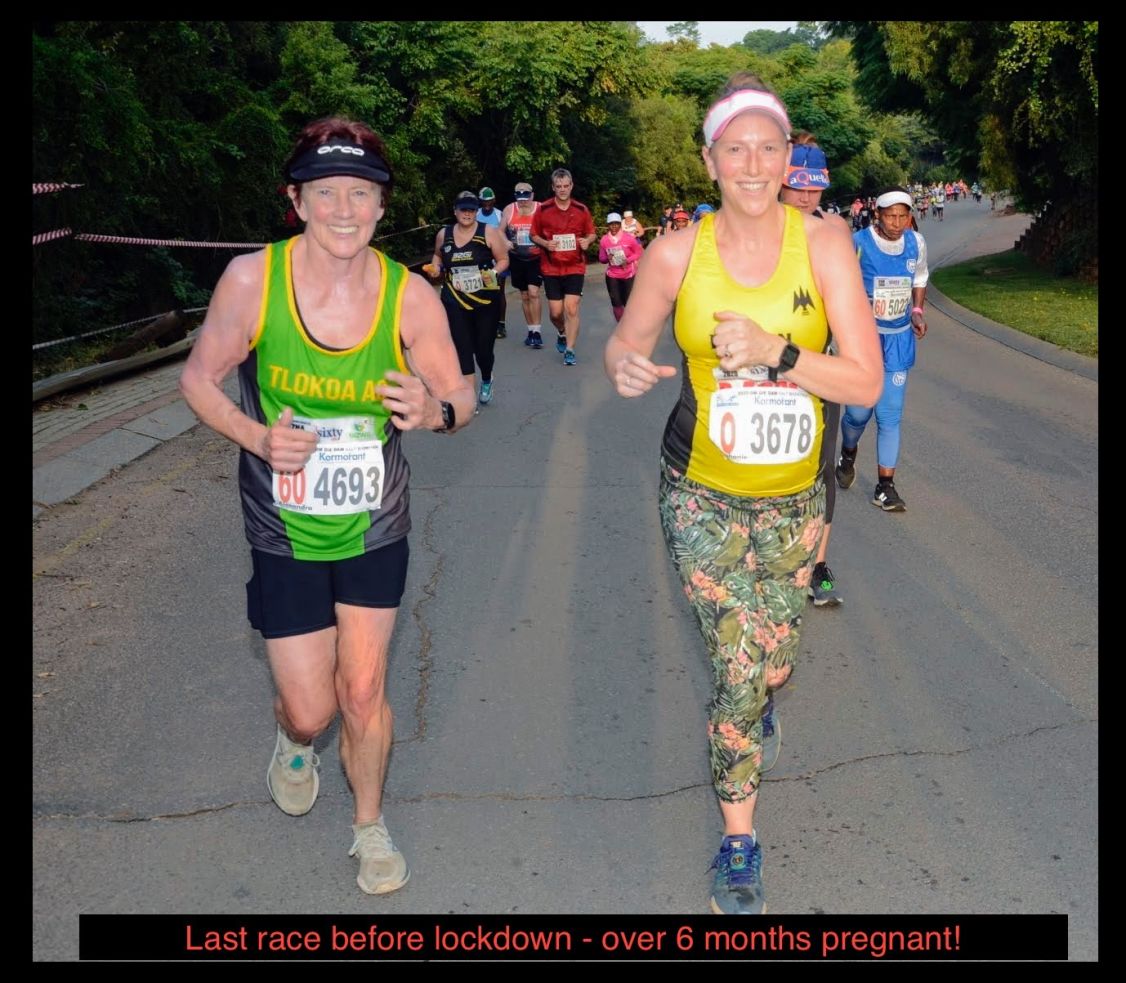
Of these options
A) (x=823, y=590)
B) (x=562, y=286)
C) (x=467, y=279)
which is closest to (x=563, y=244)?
(x=562, y=286)

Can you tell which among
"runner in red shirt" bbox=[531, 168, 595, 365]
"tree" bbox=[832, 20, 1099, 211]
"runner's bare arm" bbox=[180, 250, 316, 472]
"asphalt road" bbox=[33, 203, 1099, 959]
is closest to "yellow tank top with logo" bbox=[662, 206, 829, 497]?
"runner's bare arm" bbox=[180, 250, 316, 472]

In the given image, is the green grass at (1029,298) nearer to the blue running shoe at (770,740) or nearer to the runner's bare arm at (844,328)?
the blue running shoe at (770,740)

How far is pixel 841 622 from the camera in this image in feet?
19.0

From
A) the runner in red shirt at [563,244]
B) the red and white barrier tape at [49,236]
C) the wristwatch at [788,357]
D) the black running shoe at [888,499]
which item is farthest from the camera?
the runner in red shirt at [563,244]

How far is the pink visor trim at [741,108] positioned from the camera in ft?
11.3

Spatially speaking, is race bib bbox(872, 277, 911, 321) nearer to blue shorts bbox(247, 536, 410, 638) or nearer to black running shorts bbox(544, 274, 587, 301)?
blue shorts bbox(247, 536, 410, 638)

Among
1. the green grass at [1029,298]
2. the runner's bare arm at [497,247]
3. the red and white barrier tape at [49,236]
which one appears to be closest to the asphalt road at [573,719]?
the runner's bare arm at [497,247]

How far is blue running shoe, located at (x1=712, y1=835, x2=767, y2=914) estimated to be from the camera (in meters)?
3.50

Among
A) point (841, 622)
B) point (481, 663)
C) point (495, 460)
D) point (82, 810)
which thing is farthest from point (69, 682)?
point (495, 460)

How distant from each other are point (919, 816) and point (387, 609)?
175cm

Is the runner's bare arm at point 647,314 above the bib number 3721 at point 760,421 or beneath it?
above

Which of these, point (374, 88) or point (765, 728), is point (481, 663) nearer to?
point (765, 728)
